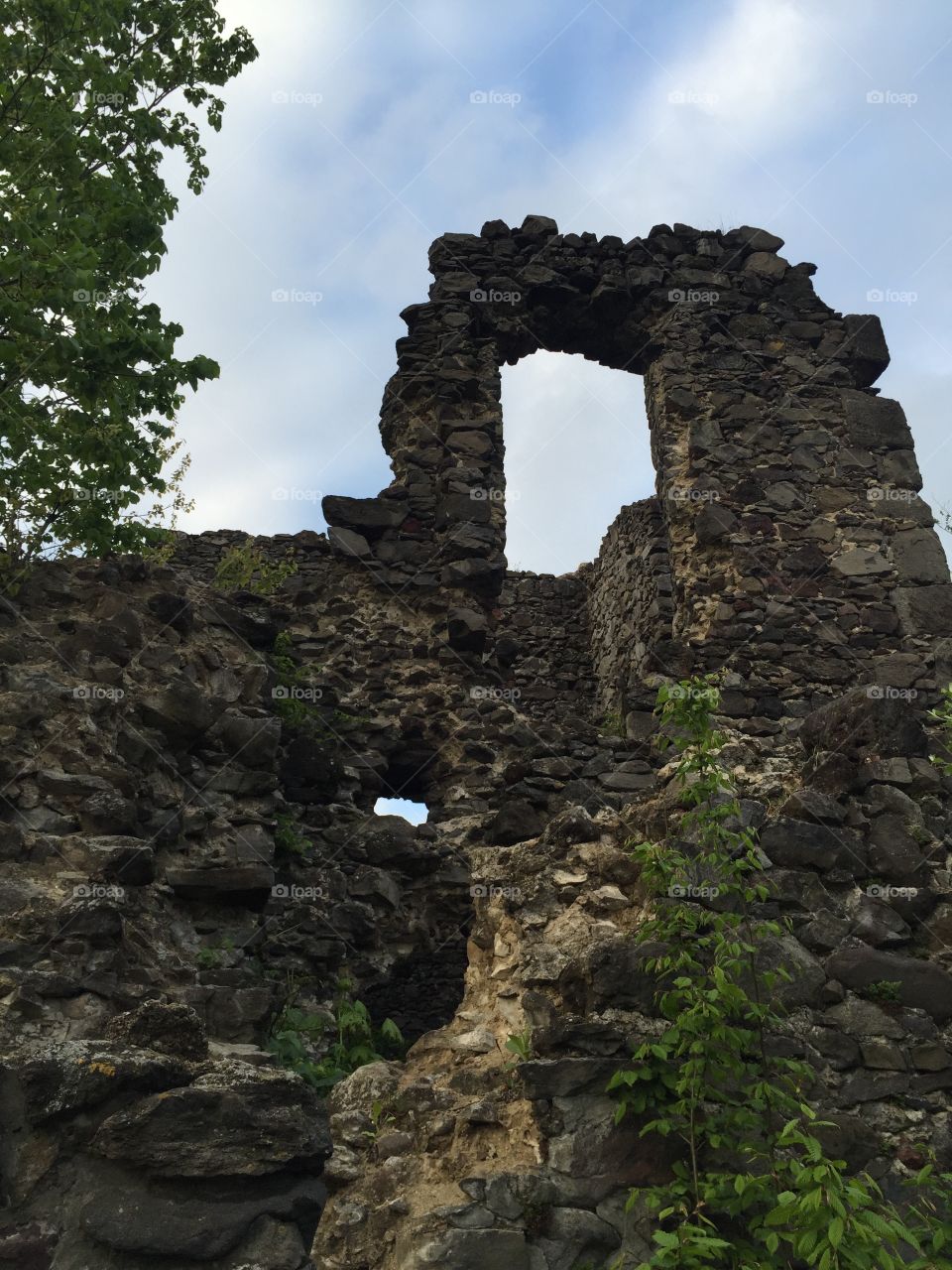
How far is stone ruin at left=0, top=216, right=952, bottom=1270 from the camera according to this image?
9.76 feet

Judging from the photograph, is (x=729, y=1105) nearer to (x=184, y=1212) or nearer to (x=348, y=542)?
(x=184, y=1212)

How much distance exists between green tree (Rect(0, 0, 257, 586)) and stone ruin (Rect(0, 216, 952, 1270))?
754 mm

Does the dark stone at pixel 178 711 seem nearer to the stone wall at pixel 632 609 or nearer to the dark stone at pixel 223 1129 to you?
the dark stone at pixel 223 1129

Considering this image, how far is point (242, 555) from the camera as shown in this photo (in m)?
8.40

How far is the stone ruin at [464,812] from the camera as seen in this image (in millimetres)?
2975

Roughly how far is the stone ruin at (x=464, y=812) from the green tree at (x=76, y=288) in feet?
2.47

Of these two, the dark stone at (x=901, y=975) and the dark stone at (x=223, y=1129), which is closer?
the dark stone at (x=223, y=1129)

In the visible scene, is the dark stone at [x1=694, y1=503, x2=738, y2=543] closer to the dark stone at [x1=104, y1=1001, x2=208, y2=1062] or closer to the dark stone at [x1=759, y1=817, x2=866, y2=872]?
the dark stone at [x1=759, y1=817, x2=866, y2=872]

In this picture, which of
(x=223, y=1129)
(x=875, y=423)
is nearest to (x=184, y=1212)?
(x=223, y=1129)

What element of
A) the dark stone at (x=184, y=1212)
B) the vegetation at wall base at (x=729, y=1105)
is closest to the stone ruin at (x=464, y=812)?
the dark stone at (x=184, y=1212)

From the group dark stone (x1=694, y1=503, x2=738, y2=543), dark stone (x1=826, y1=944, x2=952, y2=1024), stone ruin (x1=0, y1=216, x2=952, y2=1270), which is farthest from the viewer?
dark stone (x1=694, y1=503, x2=738, y2=543)

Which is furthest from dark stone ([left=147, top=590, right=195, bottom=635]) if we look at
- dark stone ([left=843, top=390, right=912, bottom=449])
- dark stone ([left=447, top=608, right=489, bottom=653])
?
dark stone ([left=843, top=390, right=912, bottom=449])

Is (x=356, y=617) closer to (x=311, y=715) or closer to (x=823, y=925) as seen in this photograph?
(x=311, y=715)

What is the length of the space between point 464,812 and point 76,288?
388 centimetres
